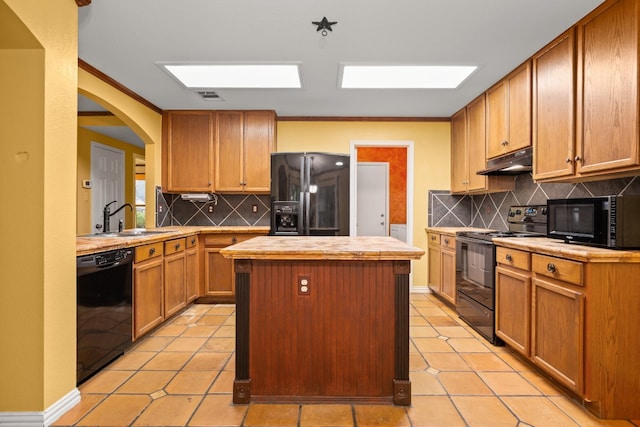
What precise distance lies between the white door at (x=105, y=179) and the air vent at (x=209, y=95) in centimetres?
228

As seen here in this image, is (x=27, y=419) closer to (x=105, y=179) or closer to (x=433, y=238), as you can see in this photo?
(x=433, y=238)

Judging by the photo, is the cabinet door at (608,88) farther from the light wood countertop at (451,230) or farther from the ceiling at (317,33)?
the light wood countertop at (451,230)

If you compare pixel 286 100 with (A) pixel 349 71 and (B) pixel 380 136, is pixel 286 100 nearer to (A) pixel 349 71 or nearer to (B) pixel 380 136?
(A) pixel 349 71

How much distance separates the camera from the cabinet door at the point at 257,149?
4160 mm

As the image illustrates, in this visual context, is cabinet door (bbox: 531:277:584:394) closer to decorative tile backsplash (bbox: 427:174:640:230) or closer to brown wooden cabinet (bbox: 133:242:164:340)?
decorative tile backsplash (bbox: 427:174:640:230)

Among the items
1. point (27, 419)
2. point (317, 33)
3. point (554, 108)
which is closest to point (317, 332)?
point (27, 419)

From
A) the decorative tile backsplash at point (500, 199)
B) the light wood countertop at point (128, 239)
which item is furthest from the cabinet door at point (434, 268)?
the light wood countertop at point (128, 239)

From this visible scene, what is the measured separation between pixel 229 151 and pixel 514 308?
337cm

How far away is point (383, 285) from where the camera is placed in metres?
1.89

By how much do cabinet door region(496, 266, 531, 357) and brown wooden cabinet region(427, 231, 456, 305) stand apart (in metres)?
0.96

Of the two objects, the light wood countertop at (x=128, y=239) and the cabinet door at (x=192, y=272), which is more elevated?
the light wood countertop at (x=128, y=239)

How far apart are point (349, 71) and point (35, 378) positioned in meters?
2.97

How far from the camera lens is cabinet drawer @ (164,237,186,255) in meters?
3.18

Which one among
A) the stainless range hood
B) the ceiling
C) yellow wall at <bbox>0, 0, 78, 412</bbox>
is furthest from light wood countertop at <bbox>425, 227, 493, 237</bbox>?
yellow wall at <bbox>0, 0, 78, 412</bbox>
